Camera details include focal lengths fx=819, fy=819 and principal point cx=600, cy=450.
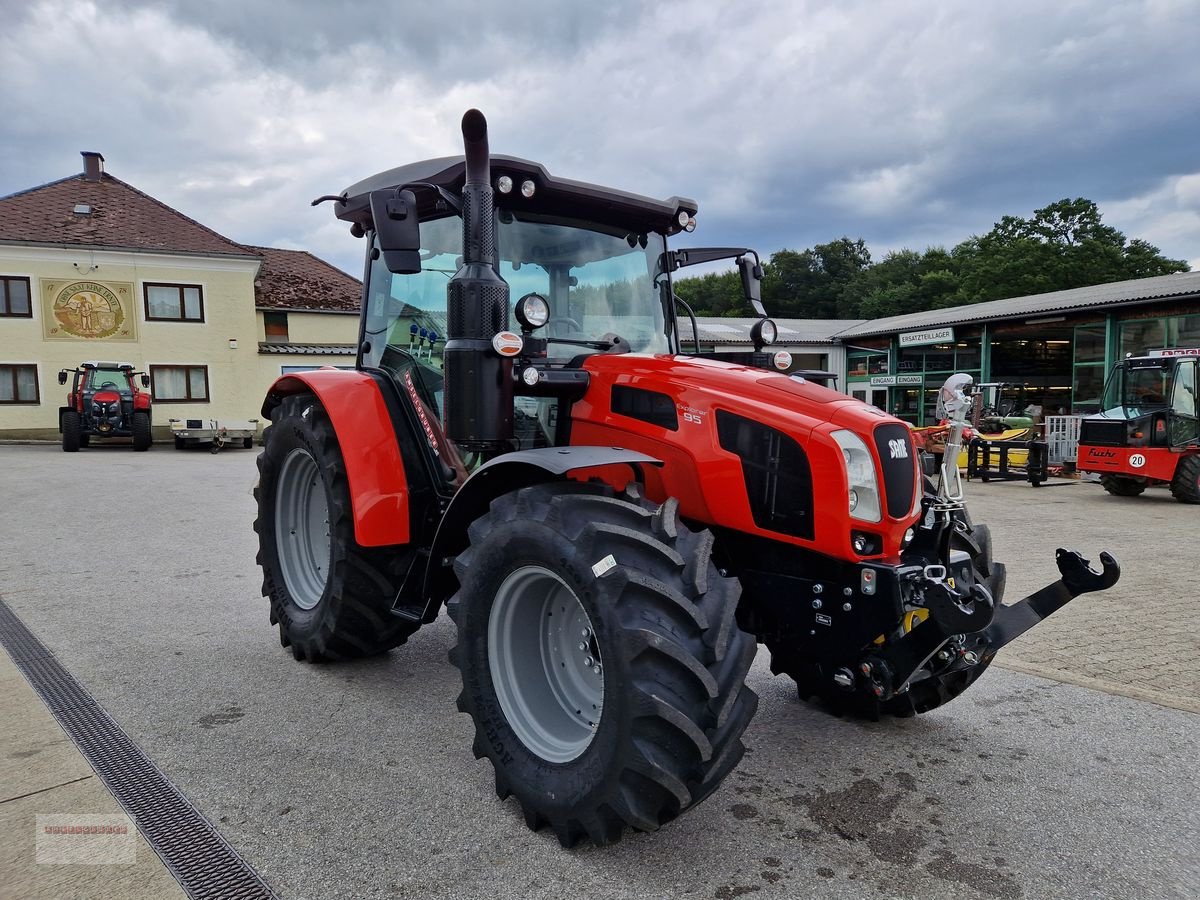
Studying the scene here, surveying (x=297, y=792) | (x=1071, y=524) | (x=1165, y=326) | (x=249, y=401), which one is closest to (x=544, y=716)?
(x=297, y=792)

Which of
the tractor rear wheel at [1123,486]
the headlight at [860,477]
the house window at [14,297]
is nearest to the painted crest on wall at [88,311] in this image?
the house window at [14,297]

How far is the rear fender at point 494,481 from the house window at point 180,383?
25234 millimetres

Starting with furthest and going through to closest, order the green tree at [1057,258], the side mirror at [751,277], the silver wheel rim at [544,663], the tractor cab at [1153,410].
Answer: the green tree at [1057,258], the tractor cab at [1153,410], the side mirror at [751,277], the silver wheel rim at [544,663]

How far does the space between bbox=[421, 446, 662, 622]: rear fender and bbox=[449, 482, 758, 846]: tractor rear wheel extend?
0.11 m

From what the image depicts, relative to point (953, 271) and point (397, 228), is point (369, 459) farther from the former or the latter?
point (953, 271)

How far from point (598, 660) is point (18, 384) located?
26976 millimetres

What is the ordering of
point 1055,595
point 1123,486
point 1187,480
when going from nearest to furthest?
1. point 1055,595
2. point 1187,480
3. point 1123,486

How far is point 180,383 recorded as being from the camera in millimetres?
25688

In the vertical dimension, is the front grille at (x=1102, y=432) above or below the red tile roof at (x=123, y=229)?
below

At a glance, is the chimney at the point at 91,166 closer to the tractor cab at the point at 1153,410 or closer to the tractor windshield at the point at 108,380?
the tractor windshield at the point at 108,380

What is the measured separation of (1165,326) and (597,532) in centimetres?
2000

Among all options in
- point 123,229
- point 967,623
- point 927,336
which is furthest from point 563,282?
point 123,229

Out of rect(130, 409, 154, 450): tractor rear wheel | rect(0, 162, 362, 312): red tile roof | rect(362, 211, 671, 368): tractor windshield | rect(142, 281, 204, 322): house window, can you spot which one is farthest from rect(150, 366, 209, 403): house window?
rect(362, 211, 671, 368): tractor windshield

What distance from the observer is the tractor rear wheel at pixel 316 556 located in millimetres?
3842
